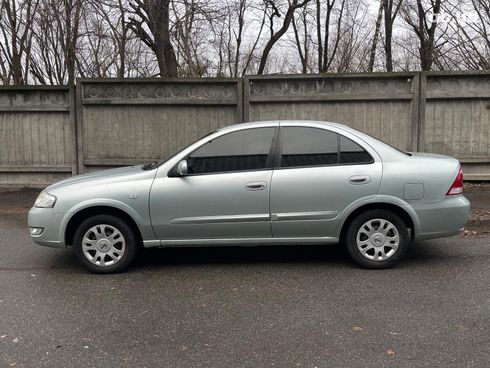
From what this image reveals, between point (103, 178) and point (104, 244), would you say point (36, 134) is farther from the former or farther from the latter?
point (104, 244)

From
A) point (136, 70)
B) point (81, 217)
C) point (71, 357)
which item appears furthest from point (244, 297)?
point (136, 70)

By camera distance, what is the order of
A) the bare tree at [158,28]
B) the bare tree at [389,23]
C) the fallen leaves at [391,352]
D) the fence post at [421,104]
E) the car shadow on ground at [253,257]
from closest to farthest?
the fallen leaves at [391,352] < the car shadow on ground at [253,257] < the fence post at [421,104] < the bare tree at [158,28] < the bare tree at [389,23]

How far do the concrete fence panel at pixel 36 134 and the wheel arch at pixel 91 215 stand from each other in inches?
184

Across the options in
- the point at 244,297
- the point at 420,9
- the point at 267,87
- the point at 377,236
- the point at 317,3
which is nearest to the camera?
the point at 244,297

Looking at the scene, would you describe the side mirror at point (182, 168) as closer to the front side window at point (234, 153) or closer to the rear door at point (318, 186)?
the front side window at point (234, 153)

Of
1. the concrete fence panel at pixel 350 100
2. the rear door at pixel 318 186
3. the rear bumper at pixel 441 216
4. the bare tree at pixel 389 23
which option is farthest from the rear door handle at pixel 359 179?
the bare tree at pixel 389 23

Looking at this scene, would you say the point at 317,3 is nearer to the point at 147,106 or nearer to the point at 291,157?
the point at 147,106

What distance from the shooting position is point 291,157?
529 cm

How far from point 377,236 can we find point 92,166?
Answer: 626 cm

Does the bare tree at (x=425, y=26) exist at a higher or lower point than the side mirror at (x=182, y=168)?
higher

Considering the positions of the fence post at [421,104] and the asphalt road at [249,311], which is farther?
the fence post at [421,104]

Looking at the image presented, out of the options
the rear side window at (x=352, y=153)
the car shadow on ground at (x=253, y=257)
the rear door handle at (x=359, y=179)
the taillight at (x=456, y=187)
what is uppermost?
the rear side window at (x=352, y=153)

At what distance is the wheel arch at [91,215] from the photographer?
5.19 meters

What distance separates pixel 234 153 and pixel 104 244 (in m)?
1.68
